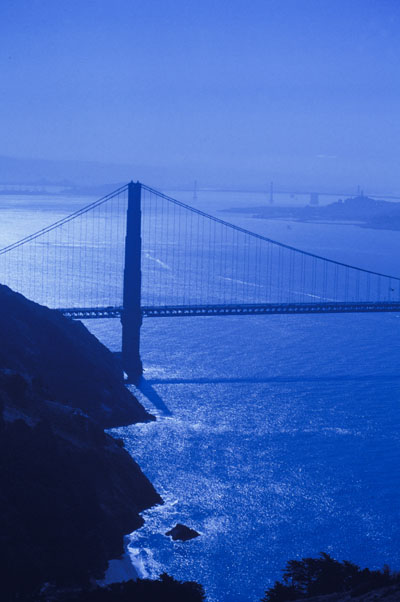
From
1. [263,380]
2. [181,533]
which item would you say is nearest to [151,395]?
[263,380]

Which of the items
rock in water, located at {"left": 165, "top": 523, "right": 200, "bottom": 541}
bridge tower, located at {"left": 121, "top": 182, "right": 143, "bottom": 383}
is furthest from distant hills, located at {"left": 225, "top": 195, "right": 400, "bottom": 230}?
rock in water, located at {"left": 165, "top": 523, "right": 200, "bottom": 541}

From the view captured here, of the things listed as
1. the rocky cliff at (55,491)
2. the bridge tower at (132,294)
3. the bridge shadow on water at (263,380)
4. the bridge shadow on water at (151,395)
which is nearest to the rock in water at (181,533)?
the rocky cliff at (55,491)

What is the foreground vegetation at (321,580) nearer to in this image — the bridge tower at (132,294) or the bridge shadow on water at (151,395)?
the bridge shadow on water at (151,395)

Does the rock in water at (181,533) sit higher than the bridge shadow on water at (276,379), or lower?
lower

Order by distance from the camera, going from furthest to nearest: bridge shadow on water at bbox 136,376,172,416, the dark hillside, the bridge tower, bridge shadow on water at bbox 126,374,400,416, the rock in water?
the bridge tower → bridge shadow on water at bbox 126,374,400,416 → bridge shadow on water at bbox 136,376,172,416 → the dark hillside → the rock in water

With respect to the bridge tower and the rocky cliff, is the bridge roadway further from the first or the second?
the rocky cliff

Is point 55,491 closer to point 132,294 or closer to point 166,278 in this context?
point 132,294
